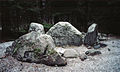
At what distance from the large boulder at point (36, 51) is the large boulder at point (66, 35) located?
1.50m

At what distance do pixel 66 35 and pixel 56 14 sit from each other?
373cm

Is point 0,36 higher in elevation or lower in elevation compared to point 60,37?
lower

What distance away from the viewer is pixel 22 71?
3.53m

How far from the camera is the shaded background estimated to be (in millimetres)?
8227

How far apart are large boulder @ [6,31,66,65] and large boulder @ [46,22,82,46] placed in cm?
150

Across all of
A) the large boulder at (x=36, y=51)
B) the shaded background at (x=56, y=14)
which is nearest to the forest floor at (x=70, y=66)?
the large boulder at (x=36, y=51)

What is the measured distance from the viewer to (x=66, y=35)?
611cm

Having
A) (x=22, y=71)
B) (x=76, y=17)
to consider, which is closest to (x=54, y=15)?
(x=76, y=17)

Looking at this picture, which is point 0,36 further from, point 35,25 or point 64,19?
point 64,19

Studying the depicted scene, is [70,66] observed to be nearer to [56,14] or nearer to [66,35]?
[66,35]

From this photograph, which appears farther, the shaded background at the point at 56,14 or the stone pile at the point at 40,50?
the shaded background at the point at 56,14

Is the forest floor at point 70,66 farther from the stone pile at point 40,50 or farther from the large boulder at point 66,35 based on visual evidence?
the large boulder at point 66,35

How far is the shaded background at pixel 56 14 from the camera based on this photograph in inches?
324

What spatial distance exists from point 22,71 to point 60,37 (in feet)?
9.38
